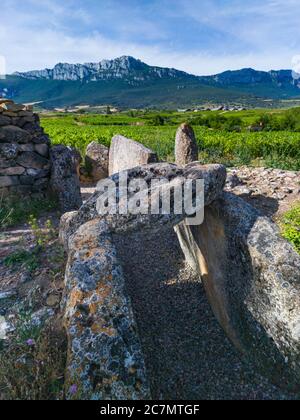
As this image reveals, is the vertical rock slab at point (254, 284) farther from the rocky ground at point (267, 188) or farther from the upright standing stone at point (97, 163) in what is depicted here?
the upright standing stone at point (97, 163)

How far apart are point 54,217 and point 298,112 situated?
36015mm

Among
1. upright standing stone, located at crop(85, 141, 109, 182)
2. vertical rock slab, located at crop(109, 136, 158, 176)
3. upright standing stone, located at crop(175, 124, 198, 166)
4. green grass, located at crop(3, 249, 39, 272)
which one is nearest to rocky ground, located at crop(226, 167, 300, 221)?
upright standing stone, located at crop(175, 124, 198, 166)

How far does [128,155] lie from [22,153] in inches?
105

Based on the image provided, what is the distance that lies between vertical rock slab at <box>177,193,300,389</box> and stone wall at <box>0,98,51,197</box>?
5893mm

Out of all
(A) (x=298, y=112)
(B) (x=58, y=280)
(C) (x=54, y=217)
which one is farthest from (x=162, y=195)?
(A) (x=298, y=112)

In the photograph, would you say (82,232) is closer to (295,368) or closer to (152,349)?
(152,349)

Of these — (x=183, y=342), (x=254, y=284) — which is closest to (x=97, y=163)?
(x=183, y=342)

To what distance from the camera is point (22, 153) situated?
8.41m

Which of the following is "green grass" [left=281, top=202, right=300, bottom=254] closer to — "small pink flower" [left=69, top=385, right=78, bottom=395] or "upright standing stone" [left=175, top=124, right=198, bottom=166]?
"upright standing stone" [left=175, top=124, right=198, bottom=166]

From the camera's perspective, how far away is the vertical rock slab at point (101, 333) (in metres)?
2.20

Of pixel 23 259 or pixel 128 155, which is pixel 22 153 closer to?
pixel 128 155

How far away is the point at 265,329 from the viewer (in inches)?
118

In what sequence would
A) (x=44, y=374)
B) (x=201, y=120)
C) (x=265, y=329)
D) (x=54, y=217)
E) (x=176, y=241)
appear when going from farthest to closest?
(x=201, y=120) < (x=54, y=217) < (x=176, y=241) < (x=265, y=329) < (x=44, y=374)

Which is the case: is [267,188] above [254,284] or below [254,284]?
below
